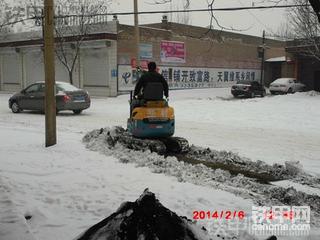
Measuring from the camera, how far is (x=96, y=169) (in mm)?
8062

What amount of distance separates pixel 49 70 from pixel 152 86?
2.46 meters

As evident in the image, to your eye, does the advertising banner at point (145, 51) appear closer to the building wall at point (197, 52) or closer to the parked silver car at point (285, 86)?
the building wall at point (197, 52)

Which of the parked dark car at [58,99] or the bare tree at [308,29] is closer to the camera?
the parked dark car at [58,99]

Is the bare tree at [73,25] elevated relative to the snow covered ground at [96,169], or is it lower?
elevated

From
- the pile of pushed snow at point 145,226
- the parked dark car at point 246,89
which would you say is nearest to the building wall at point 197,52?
the parked dark car at point 246,89

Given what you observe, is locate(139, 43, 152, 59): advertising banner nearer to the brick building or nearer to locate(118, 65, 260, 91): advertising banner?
the brick building

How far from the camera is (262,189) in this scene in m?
7.18

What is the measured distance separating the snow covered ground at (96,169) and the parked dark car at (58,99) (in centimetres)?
135

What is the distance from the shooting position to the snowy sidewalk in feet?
15.2

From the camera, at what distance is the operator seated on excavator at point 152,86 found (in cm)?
971

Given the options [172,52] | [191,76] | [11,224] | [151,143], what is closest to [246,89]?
[191,76]

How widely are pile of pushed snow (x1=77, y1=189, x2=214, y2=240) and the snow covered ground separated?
85 centimetres

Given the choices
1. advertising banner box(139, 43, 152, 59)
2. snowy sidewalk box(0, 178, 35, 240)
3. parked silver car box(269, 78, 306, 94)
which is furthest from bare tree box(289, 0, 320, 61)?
snowy sidewalk box(0, 178, 35, 240)
